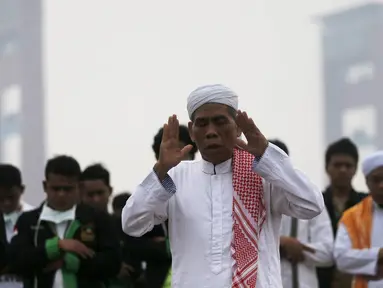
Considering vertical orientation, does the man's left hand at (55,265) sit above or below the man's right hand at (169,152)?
below

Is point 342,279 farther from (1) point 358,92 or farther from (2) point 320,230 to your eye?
(1) point 358,92

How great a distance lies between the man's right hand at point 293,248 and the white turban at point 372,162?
806 millimetres

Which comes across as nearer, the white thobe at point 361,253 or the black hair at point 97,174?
the white thobe at point 361,253

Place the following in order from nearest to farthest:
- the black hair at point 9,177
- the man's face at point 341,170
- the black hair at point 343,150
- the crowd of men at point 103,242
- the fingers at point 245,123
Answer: the fingers at point 245,123, the crowd of men at point 103,242, the black hair at point 9,177, the man's face at point 341,170, the black hair at point 343,150

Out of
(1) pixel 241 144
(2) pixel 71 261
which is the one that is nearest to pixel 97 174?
(2) pixel 71 261

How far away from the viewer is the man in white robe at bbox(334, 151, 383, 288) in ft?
26.6

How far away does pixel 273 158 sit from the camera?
17.3 feet

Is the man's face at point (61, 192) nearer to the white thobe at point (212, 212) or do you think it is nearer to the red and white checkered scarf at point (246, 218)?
the white thobe at point (212, 212)

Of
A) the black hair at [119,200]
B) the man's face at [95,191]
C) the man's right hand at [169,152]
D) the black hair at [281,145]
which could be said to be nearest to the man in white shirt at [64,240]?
the black hair at [281,145]

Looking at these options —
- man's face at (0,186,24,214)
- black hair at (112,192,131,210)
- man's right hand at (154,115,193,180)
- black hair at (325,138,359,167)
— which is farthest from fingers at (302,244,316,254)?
man's right hand at (154,115,193,180)

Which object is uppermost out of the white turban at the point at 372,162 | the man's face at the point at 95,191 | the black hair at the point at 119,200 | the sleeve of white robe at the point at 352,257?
the white turban at the point at 372,162

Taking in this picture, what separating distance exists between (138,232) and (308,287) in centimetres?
359

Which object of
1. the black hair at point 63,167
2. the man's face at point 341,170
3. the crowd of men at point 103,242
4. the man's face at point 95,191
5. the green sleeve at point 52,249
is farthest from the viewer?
the man's face at point 95,191

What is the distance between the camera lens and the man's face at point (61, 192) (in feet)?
25.8
